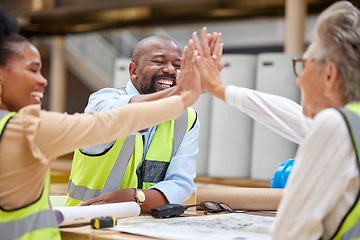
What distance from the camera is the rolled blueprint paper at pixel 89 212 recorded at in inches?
53.6

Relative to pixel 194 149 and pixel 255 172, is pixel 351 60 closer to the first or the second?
pixel 194 149

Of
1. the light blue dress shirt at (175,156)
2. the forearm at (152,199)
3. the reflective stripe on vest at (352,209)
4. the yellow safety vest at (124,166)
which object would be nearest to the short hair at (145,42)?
the light blue dress shirt at (175,156)

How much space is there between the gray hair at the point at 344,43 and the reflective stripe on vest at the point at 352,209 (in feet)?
0.24

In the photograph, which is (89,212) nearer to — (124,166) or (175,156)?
(124,166)

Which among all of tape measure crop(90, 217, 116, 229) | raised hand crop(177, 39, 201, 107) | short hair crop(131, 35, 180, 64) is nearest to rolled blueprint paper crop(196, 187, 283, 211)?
raised hand crop(177, 39, 201, 107)

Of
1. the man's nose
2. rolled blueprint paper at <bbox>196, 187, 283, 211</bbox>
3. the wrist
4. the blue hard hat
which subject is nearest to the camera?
the wrist

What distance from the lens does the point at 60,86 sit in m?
8.84

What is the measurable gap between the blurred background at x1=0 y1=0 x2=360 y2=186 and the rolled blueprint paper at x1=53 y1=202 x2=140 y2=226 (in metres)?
0.75

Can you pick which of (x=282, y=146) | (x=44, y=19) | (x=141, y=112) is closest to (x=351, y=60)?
(x=141, y=112)

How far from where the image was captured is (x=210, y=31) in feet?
24.9

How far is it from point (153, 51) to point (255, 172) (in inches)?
94.0

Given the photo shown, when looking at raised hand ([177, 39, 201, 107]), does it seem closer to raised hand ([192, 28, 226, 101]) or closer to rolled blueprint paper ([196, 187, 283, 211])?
raised hand ([192, 28, 226, 101])

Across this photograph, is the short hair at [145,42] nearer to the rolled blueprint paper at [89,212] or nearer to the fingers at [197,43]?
the fingers at [197,43]

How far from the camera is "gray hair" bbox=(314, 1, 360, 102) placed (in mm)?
1091
